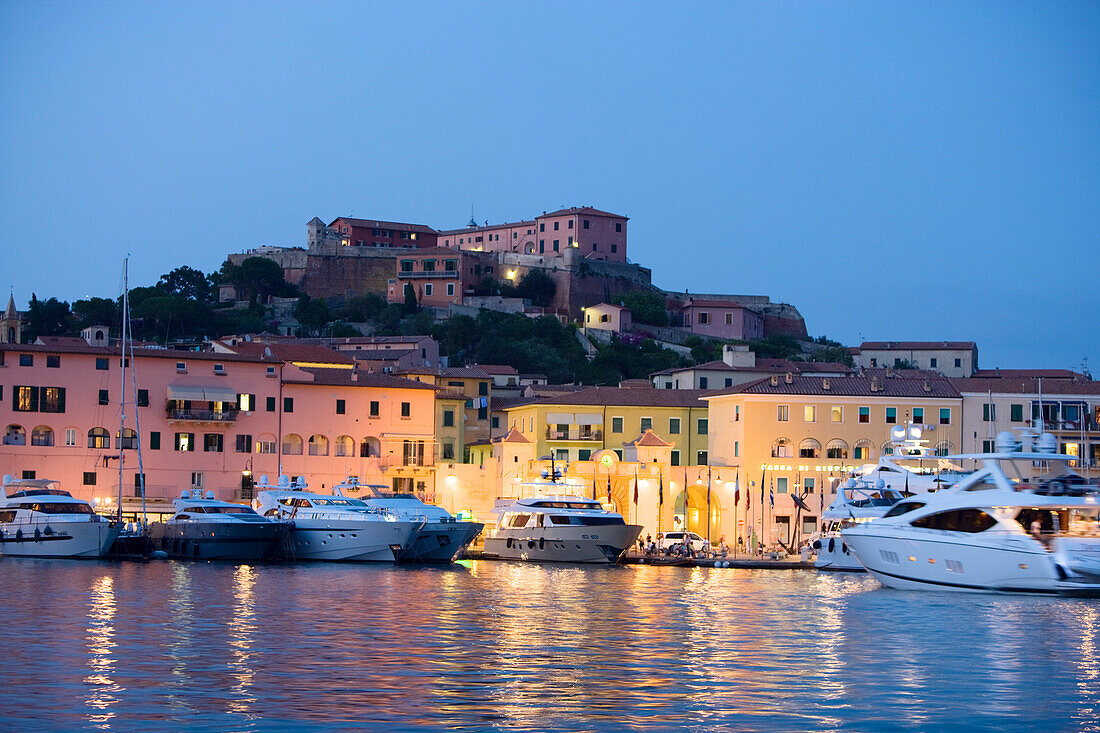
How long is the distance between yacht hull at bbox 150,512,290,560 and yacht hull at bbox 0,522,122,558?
112 inches

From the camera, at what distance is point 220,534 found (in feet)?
170

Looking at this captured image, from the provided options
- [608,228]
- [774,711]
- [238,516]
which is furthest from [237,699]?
[608,228]

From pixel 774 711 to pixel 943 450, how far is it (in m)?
45.0

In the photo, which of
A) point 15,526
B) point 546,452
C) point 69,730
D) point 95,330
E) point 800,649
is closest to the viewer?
point 69,730

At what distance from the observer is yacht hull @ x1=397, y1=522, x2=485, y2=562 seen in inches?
2073

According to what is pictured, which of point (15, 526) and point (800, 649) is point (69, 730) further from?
point (15, 526)

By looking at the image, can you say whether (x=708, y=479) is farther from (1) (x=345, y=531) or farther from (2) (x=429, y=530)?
(1) (x=345, y=531)

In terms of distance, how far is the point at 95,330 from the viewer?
89.7m

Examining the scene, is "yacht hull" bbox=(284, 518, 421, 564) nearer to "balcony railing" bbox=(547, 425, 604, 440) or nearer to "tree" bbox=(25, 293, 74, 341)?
"balcony railing" bbox=(547, 425, 604, 440)

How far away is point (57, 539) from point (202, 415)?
41.7 ft

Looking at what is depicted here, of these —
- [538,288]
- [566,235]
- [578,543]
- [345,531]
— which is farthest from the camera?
[566,235]

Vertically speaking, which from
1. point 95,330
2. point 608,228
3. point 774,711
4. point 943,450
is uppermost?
point 608,228

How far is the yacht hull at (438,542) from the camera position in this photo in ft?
173

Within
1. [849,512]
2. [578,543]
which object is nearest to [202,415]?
[578,543]
